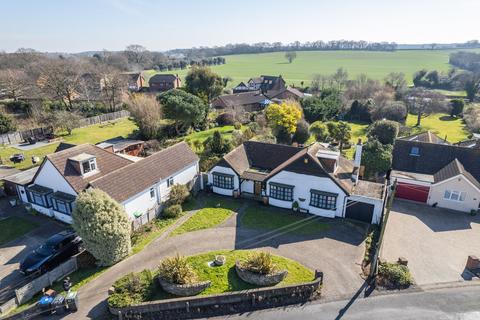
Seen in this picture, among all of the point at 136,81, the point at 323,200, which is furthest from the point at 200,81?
the point at 323,200

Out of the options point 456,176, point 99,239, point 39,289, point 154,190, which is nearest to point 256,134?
point 154,190

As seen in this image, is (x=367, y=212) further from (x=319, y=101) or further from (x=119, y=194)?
(x=319, y=101)

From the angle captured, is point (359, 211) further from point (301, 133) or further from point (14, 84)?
point (14, 84)

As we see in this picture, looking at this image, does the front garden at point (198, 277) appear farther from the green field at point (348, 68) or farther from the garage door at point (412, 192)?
the green field at point (348, 68)

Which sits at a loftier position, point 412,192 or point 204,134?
point 204,134

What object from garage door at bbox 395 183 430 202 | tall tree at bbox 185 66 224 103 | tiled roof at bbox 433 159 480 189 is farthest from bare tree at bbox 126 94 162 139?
tiled roof at bbox 433 159 480 189

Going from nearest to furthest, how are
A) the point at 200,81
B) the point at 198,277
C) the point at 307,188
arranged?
the point at 198,277, the point at 307,188, the point at 200,81

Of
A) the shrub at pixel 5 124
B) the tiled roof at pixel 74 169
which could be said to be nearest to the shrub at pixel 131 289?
the tiled roof at pixel 74 169
